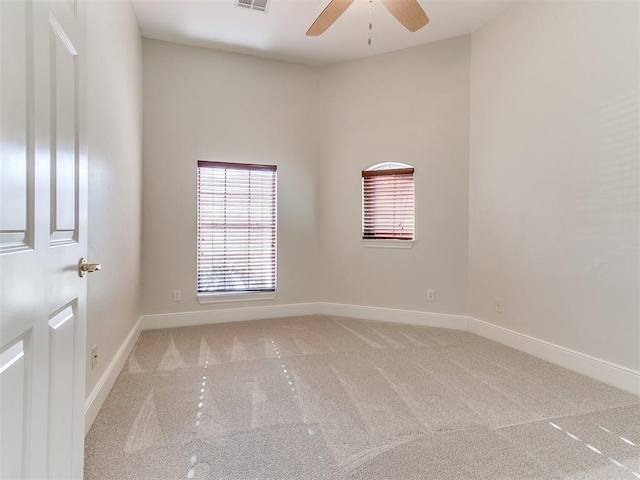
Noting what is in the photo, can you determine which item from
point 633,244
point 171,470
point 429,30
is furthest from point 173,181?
point 633,244

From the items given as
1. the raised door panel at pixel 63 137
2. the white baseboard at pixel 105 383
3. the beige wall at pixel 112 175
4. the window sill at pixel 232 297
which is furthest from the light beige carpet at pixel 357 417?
the raised door panel at pixel 63 137

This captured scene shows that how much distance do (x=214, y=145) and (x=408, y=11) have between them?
246 centimetres

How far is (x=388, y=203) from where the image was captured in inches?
159

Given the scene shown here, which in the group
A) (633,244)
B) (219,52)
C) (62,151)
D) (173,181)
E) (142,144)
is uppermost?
(219,52)

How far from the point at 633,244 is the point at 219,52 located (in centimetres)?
436

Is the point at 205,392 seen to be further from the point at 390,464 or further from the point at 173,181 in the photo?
the point at 173,181

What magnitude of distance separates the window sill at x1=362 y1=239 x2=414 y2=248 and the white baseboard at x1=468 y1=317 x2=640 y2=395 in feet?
3.59

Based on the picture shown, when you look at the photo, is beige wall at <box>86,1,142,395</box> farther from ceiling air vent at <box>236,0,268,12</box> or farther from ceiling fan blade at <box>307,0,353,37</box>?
ceiling fan blade at <box>307,0,353,37</box>

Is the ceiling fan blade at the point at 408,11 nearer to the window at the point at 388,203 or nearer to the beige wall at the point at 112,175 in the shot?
the window at the point at 388,203

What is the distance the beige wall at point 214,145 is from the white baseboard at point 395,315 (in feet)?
1.04

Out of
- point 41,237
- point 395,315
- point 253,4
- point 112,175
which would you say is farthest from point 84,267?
point 395,315

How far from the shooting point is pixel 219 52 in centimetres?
391

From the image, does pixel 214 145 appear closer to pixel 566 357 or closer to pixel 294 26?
pixel 294 26

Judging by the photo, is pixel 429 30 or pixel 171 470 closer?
pixel 171 470
